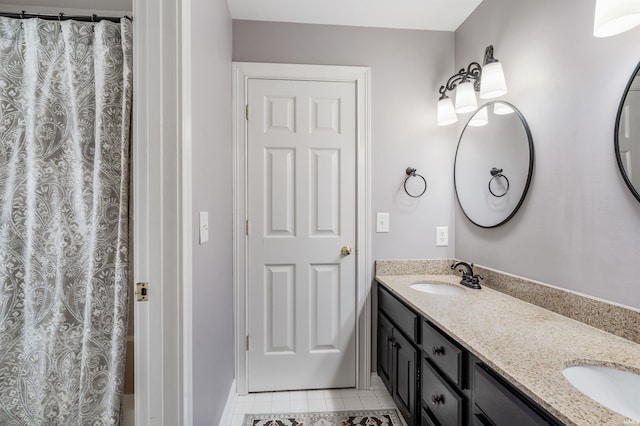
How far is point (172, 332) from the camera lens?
3.41 feet

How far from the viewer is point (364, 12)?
6.34 ft

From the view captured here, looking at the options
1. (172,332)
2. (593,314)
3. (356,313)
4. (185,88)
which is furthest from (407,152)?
(172,332)

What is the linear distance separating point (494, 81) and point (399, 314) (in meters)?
1.26

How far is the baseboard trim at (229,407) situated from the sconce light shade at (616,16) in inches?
89.7

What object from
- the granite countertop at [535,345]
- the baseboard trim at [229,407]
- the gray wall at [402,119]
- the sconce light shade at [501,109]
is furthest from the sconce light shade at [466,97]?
the baseboard trim at [229,407]

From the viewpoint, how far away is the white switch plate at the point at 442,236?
2.14m

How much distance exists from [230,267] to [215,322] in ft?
1.40

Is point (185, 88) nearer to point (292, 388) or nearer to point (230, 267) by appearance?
point (230, 267)

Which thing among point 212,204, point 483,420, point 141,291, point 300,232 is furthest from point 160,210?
point 483,420

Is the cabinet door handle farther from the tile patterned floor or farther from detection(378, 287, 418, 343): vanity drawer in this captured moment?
the tile patterned floor

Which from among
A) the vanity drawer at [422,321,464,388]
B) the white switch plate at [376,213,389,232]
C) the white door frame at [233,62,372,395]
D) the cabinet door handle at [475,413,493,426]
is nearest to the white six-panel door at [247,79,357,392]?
the white door frame at [233,62,372,395]

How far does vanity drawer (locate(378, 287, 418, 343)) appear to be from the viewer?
1522 mm

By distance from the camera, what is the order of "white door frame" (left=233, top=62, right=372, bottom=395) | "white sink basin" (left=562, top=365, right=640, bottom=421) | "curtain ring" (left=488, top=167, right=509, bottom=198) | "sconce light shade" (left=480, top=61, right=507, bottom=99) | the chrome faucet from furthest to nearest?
1. "white door frame" (left=233, top=62, right=372, bottom=395)
2. the chrome faucet
3. "curtain ring" (left=488, top=167, right=509, bottom=198)
4. "sconce light shade" (left=480, top=61, right=507, bottom=99)
5. "white sink basin" (left=562, top=365, right=640, bottom=421)

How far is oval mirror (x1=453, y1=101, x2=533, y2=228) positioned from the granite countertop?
49 cm
